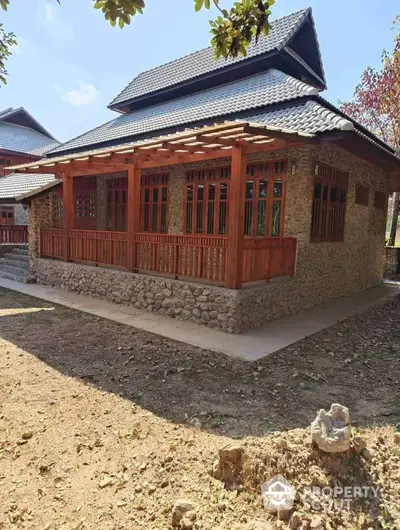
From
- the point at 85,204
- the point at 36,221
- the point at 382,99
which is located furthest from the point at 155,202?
the point at 382,99

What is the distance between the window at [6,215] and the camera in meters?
19.8

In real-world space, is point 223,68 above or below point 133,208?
above

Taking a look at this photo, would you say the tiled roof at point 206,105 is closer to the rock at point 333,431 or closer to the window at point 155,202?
the window at point 155,202

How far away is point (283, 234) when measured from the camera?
26.6 ft

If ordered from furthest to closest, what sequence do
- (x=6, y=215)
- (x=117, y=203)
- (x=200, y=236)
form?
(x=6, y=215), (x=117, y=203), (x=200, y=236)

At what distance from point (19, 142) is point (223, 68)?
65.2 ft

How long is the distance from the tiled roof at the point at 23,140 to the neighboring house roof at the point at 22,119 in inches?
17.6

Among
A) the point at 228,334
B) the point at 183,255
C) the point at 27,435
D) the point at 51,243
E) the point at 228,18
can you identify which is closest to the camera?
the point at 27,435

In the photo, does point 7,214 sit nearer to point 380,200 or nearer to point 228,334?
point 228,334

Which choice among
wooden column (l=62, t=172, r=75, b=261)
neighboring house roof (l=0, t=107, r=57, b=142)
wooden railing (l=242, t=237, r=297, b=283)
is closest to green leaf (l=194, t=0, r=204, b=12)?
wooden railing (l=242, t=237, r=297, b=283)

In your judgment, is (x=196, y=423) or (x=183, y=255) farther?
(x=183, y=255)

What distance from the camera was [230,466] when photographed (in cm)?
268

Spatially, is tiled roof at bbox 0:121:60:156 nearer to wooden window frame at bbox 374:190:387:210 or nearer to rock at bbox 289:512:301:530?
wooden window frame at bbox 374:190:387:210

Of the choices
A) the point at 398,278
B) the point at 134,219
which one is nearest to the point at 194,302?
the point at 134,219
